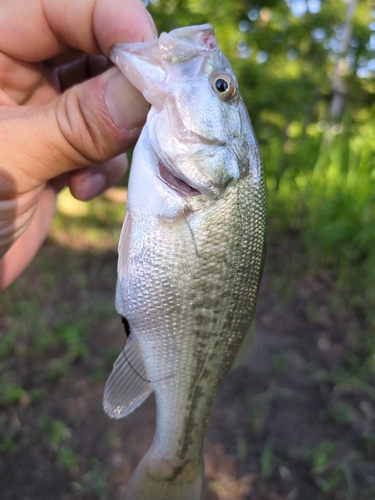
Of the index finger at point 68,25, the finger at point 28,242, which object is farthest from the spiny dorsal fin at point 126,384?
the index finger at point 68,25

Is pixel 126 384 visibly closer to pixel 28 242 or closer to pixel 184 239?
pixel 184 239

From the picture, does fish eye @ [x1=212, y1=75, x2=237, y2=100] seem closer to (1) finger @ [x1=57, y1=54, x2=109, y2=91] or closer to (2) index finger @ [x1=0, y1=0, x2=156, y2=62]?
(2) index finger @ [x1=0, y1=0, x2=156, y2=62]

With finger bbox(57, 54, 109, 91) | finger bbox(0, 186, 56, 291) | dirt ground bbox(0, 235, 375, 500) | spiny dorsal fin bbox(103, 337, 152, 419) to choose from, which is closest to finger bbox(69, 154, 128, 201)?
finger bbox(0, 186, 56, 291)

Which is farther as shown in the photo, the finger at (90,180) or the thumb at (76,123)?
the finger at (90,180)

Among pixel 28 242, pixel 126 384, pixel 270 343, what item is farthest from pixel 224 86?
pixel 270 343

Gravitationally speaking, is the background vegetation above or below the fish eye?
below

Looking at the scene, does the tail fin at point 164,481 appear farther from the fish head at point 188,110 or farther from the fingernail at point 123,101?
the fingernail at point 123,101
